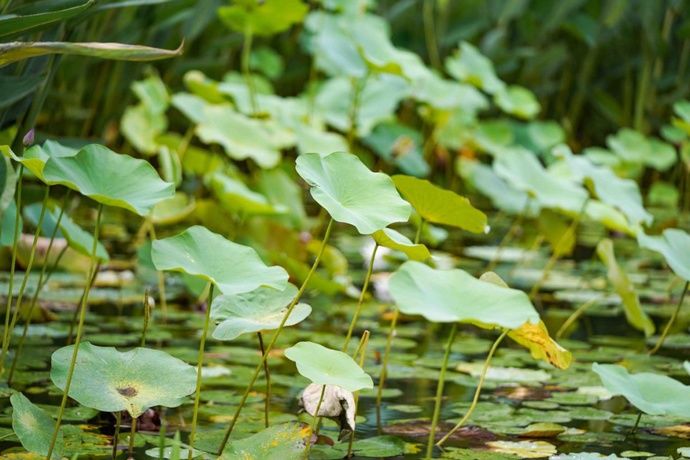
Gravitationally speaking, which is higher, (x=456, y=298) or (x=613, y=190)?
(x=456, y=298)

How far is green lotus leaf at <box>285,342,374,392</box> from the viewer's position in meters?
0.93

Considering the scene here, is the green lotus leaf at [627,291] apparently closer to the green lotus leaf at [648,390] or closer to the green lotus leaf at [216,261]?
the green lotus leaf at [648,390]

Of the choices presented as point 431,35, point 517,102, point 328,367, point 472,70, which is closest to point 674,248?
point 328,367

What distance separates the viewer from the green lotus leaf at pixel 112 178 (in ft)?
3.29

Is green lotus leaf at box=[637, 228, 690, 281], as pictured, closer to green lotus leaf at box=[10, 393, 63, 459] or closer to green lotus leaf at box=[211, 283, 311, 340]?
green lotus leaf at box=[211, 283, 311, 340]

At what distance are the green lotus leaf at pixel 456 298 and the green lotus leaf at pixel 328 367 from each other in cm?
7

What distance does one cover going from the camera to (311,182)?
1.00 meters

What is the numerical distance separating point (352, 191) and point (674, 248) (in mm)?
517

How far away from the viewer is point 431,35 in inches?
142

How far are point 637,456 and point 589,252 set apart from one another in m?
1.65

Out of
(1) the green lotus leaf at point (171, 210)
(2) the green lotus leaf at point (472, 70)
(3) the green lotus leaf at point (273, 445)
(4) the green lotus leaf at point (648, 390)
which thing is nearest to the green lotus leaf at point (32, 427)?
(3) the green lotus leaf at point (273, 445)

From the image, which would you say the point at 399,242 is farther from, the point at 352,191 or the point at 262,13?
the point at 262,13

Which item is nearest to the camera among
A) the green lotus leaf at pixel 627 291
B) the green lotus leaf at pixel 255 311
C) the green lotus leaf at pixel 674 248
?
the green lotus leaf at pixel 255 311

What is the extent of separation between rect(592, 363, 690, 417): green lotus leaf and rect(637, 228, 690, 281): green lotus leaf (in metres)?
0.20
